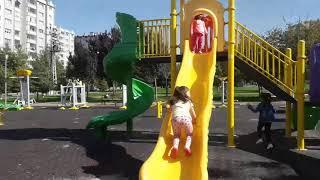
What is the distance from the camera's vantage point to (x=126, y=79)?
1474cm

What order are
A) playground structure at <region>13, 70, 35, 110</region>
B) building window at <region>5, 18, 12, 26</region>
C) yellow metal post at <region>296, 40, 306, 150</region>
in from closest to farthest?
yellow metal post at <region>296, 40, 306, 150</region> < playground structure at <region>13, 70, 35, 110</region> < building window at <region>5, 18, 12, 26</region>

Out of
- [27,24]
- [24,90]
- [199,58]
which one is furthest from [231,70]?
[27,24]

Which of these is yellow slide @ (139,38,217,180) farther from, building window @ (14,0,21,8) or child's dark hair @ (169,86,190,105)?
building window @ (14,0,21,8)

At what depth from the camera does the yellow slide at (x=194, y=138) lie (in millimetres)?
8688

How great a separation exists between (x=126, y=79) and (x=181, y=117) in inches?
203

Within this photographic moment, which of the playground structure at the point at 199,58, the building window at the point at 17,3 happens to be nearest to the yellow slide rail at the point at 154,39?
the playground structure at the point at 199,58

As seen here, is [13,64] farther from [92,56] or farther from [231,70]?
[231,70]

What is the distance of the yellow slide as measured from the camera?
869 centimetres

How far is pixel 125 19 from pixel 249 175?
7198 millimetres

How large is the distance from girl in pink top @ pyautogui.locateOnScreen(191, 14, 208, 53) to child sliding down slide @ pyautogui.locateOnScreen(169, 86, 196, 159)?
3.91m

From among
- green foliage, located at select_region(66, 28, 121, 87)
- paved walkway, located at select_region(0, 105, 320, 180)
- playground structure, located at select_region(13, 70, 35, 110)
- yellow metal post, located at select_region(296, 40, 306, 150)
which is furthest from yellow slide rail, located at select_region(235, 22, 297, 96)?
green foliage, located at select_region(66, 28, 121, 87)

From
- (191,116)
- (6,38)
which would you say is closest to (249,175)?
(191,116)

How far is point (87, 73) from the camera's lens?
5894 cm

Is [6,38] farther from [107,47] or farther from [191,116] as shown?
[191,116]
